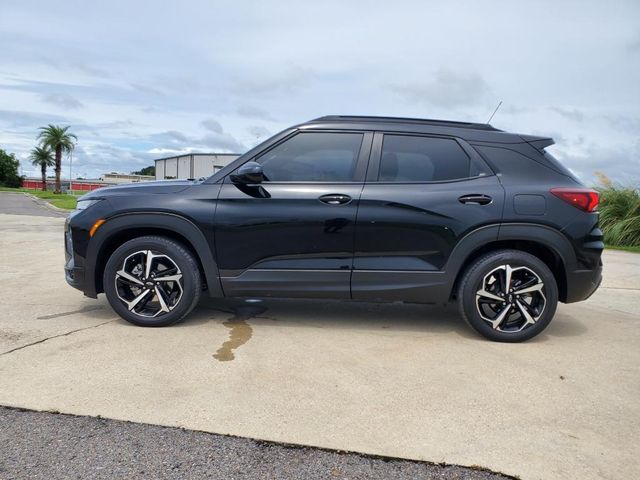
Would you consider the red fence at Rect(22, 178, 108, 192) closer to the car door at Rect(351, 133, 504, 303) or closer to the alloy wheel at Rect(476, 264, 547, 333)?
the car door at Rect(351, 133, 504, 303)

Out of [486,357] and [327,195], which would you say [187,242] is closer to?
A: [327,195]

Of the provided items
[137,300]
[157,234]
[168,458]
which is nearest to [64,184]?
[157,234]

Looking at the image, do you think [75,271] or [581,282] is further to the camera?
[75,271]

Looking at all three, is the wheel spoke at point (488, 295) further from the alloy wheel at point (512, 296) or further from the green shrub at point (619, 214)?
the green shrub at point (619, 214)

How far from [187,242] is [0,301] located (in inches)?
92.4

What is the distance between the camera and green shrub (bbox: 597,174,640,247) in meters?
13.4

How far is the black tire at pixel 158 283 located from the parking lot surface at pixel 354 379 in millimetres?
160

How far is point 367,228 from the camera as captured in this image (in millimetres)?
4242

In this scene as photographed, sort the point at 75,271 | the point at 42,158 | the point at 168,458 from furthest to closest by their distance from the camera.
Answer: the point at 42,158, the point at 75,271, the point at 168,458

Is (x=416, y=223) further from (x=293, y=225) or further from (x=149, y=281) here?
(x=149, y=281)

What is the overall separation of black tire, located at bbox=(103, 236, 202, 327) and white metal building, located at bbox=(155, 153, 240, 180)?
14.2 m

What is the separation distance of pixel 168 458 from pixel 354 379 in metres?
1.37

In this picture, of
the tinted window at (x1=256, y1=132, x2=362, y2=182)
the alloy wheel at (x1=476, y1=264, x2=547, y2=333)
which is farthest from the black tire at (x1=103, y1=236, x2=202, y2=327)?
the alloy wheel at (x1=476, y1=264, x2=547, y2=333)

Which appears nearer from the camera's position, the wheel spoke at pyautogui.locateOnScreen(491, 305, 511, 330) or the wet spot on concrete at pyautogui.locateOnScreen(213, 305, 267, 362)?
the wet spot on concrete at pyautogui.locateOnScreen(213, 305, 267, 362)
